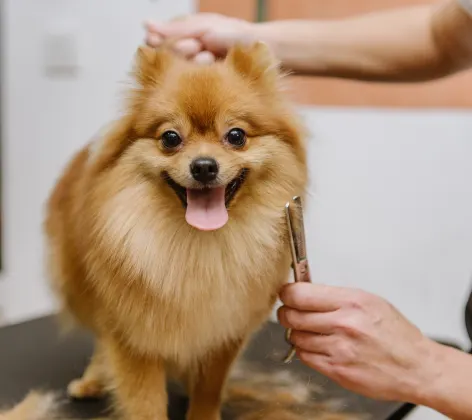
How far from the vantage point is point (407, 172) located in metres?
1.64

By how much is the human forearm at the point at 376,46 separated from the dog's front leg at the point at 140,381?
0.71 m

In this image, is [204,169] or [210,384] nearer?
[204,169]

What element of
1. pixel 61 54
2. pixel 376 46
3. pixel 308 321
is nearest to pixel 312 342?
pixel 308 321

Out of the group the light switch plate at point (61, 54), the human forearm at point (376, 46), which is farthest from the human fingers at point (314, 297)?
the light switch plate at point (61, 54)

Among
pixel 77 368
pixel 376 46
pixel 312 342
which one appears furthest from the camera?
pixel 376 46

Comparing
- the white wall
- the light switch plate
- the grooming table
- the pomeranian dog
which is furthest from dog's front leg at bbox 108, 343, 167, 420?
the light switch plate

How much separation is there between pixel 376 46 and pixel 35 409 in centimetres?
104

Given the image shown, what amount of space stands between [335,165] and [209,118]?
99cm

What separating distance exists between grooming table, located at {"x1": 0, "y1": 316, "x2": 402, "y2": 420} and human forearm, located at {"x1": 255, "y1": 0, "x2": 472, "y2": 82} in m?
0.60

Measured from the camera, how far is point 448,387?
0.81 metres

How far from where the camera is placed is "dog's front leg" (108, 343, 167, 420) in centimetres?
91

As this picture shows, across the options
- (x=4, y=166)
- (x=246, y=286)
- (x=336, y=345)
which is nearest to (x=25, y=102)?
(x=4, y=166)

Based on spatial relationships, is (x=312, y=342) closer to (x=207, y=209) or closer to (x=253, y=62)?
(x=207, y=209)

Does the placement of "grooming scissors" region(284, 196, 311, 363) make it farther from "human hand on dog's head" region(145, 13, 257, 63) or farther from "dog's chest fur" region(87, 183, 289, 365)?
"human hand on dog's head" region(145, 13, 257, 63)
